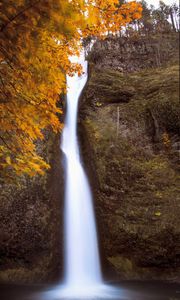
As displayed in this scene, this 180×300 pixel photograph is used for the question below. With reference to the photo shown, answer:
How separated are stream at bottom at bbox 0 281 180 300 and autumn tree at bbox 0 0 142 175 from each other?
4034 millimetres

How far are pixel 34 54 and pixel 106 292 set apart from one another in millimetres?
6091

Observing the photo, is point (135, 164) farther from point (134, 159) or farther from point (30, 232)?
point (30, 232)

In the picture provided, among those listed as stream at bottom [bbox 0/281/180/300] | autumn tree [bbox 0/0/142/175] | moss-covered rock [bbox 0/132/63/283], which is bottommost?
stream at bottom [bbox 0/281/180/300]

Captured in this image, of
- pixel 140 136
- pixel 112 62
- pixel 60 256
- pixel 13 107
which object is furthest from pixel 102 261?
pixel 112 62

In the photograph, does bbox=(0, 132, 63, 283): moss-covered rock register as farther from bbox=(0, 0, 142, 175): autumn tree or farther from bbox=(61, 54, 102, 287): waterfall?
bbox=(0, 0, 142, 175): autumn tree

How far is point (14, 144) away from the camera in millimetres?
3730

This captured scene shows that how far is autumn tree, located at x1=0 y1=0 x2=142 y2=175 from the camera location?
7.57 ft

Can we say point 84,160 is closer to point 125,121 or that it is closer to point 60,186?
point 60,186

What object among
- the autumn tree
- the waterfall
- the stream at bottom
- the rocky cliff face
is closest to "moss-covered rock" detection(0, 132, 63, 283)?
the waterfall

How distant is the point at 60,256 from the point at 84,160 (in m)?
3.76

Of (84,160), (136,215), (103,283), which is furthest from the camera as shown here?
(84,160)

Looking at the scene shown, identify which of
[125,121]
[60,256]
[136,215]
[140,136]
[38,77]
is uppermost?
[125,121]

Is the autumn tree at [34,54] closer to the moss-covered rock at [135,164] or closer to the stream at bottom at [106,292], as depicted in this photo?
the stream at bottom at [106,292]

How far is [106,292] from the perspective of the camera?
680cm
